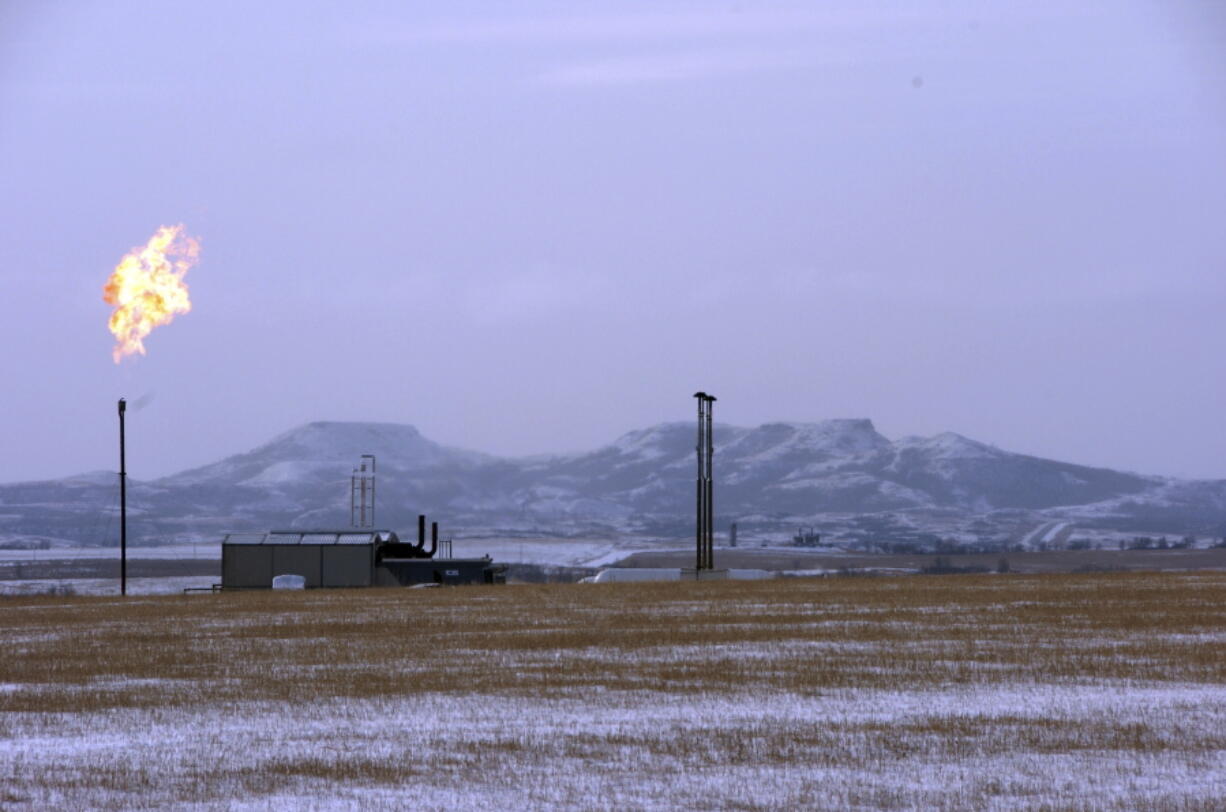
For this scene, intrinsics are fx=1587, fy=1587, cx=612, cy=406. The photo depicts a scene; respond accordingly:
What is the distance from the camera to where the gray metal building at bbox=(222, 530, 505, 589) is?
86.2 m

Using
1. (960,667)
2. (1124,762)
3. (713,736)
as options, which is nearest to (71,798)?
(713,736)

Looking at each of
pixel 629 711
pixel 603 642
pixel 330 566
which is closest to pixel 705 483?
pixel 330 566

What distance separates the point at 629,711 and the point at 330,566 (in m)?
66.2

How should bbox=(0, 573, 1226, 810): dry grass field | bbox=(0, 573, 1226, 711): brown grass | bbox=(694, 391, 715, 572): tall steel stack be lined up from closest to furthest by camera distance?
bbox=(0, 573, 1226, 810): dry grass field
bbox=(0, 573, 1226, 711): brown grass
bbox=(694, 391, 715, 572): tall steel stack

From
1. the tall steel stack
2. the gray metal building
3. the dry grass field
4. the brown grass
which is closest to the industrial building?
the gray metal building

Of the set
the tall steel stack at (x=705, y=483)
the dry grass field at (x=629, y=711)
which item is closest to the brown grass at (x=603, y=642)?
the dry grass field at (x=629, y=711)

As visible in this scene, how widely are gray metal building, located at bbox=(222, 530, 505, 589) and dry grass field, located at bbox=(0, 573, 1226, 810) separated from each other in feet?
145

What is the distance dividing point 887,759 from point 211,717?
9802 mm

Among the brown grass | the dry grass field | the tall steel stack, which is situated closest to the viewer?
the dry grass field

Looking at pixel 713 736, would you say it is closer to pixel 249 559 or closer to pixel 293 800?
pixel 293 800

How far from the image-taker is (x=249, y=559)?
86875 millimetres

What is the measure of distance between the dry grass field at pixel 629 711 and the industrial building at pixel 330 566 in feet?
145

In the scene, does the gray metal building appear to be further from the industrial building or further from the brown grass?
the brown grass

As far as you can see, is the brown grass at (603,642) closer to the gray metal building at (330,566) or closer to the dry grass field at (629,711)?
the dry grass field at (629,711)
